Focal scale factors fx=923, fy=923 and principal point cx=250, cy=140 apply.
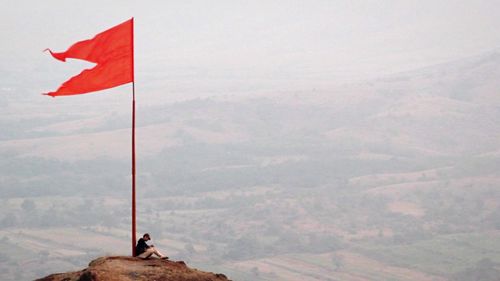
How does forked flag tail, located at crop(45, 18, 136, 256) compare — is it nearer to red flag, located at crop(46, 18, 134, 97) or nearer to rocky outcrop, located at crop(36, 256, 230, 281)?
red flag, located at crop(46, 18, 134, 97)

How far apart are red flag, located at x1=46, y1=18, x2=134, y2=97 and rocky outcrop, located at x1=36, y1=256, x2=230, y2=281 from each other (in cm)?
839

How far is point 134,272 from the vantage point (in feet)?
104

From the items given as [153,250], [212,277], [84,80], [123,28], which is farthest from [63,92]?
[212,277]

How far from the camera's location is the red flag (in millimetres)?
38362

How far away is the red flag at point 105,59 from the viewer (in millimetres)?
38362

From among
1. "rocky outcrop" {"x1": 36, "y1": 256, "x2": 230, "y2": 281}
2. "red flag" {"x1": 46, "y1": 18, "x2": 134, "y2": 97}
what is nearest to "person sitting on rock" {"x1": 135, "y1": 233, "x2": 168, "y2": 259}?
"rocky outcrop" {"x1": 36, "y1": 256, "x2": 230, "y2": 281}

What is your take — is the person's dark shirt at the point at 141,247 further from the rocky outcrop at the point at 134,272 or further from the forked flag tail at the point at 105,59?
the forked flag tail at the point at 105,59

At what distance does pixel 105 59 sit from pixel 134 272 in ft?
35.4

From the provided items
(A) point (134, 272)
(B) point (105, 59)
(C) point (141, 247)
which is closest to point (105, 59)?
(B) point (105, 59)

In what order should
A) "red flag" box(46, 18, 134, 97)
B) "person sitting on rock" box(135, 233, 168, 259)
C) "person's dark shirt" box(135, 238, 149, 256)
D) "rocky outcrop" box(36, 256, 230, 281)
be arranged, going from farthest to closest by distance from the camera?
"red flag" box(46, 18, 134, 97) < "person's dark shirt" box(135, 238, 149, 256) < "person sitting on rock" box(135, 233, 168, 259) < "rocky outcrop" box(36, 256, 230, 281)

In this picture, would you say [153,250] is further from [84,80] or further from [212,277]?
[84,80]

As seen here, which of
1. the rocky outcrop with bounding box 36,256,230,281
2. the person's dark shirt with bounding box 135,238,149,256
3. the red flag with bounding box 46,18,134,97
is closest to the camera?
the rocky outcrop with bounding box 36,256,230,281

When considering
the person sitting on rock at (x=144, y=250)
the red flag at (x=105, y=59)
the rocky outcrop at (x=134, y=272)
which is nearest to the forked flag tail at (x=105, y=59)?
the red flag at (x=105, y=59)

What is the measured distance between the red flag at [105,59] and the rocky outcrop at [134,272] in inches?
330
